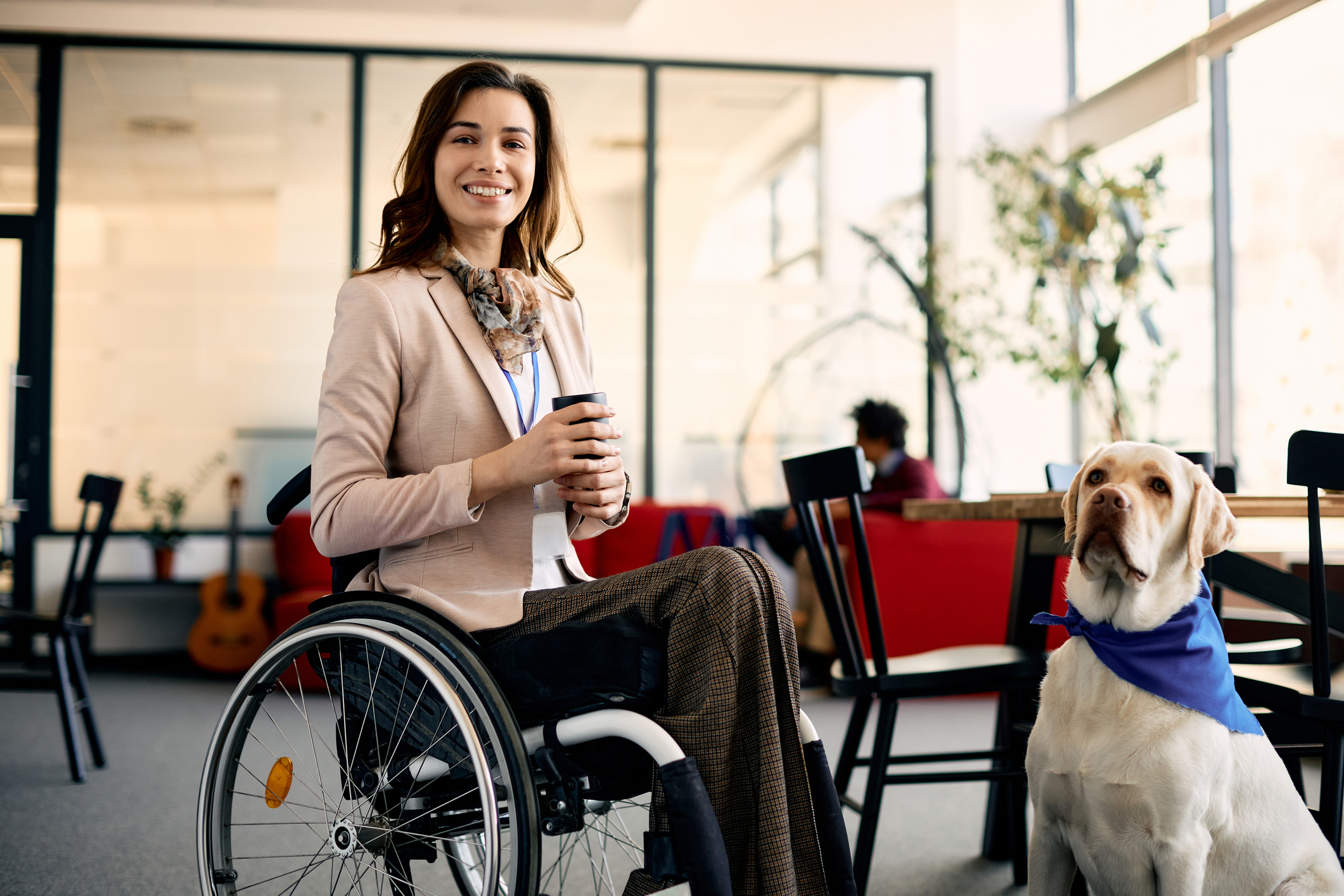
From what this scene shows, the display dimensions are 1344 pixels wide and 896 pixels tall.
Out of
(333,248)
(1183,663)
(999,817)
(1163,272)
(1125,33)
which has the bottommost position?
(999,817)

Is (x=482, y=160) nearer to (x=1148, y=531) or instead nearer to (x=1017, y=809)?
(x=1148, y=531)

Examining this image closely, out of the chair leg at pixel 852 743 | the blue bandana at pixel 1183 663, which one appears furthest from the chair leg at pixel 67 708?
the blue bandana at pixel 1183 663

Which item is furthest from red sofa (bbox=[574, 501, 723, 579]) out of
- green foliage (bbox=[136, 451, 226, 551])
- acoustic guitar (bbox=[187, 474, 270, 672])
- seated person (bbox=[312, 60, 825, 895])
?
seated person (bbox=[312, 60, 825, 895])

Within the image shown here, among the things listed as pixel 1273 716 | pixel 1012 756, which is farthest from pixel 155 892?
pixel 1273 716

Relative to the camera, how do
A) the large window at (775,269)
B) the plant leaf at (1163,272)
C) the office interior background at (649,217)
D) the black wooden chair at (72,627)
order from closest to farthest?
the black wooden chair at (72,627) → the plant leaf at (1163,272) → the office interior background at (649,217) → the large window at (775,269)

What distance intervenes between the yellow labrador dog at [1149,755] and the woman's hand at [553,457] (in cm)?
60

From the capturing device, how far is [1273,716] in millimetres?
1706

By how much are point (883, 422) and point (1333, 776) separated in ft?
9.69

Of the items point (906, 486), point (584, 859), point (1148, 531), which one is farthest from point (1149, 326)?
point (1148, 531)

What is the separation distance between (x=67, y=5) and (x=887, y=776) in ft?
17.6

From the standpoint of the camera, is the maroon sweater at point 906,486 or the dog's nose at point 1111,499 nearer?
the dog's nose at point 1111,499

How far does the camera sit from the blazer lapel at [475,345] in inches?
51.4

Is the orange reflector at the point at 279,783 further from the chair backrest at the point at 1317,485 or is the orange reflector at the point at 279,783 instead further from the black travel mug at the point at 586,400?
the chair backrest at the point at 1317,485

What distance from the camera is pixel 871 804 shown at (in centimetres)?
181
